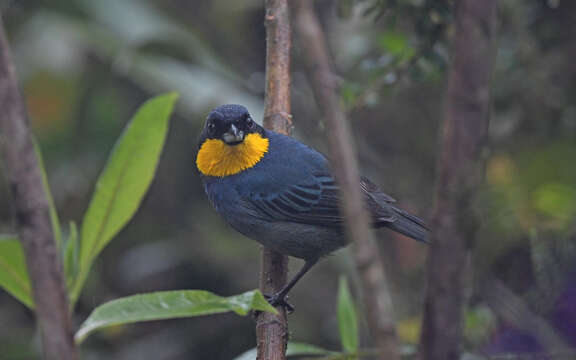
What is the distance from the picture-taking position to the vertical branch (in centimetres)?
99

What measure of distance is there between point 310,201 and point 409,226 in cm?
47

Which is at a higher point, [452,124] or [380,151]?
[380,151]

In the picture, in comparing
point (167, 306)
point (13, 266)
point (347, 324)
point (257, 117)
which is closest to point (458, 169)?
point (167, 306)

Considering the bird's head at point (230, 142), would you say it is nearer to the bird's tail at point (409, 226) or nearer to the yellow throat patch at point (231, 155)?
the yellow throat patch at point (231, 155)

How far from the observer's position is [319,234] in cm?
317

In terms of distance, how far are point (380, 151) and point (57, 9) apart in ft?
9.00

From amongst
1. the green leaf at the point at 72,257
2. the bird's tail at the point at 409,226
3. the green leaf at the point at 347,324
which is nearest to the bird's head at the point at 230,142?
the bird's tail at the point at 409,226

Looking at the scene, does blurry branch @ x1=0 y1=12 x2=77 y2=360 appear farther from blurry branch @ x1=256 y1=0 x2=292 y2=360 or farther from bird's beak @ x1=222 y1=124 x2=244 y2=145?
bird's beak @ x1=222 y1=124 x2=244 y2=145

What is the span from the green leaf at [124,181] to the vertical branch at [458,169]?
3.91 ft

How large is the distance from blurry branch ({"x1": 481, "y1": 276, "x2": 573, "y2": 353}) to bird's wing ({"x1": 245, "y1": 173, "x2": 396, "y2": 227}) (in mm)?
605

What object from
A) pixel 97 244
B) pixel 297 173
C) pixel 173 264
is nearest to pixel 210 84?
pixel 173 264

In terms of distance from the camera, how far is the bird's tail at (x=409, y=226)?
121 inches

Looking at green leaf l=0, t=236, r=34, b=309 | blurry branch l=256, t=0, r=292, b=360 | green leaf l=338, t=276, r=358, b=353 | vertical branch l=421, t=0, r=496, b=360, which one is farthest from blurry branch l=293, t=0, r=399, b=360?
blurry branch l=256, t=0, r=292, b=360

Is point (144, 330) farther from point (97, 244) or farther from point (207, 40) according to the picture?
point (97, 244)
